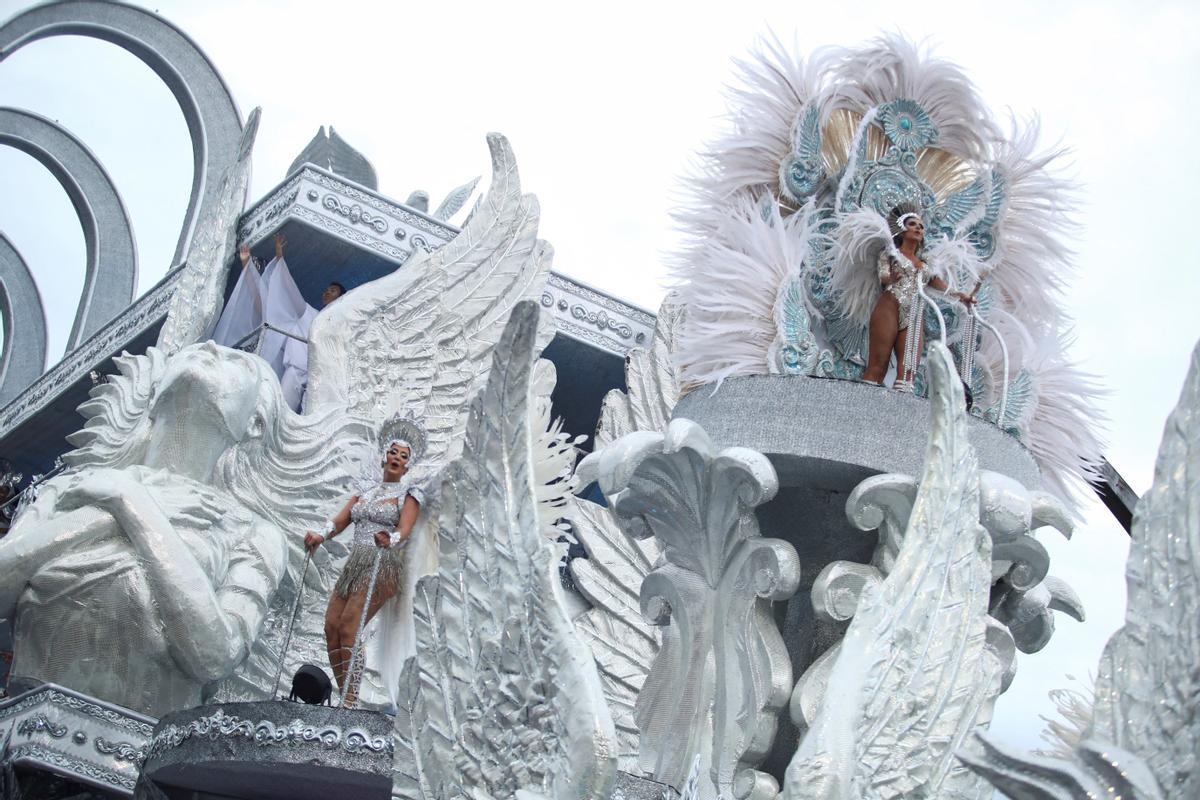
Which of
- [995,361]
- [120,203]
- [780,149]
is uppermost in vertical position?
[120,203]

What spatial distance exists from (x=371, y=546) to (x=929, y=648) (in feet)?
8.59

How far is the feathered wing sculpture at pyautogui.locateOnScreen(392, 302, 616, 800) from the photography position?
7.65 feet

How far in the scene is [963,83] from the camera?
400 cm

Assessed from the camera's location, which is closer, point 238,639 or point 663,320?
point 238,639

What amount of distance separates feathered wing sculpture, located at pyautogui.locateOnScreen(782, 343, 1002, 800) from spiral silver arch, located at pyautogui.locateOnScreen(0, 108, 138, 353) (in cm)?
875

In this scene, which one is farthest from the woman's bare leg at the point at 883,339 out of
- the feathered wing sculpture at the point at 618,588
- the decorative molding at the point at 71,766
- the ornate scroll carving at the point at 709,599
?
the decorative molding at the point at 71,766

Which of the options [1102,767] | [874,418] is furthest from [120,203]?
[1102,767]

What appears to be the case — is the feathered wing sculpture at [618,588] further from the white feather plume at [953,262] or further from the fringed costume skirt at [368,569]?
the white feather plume at [953,262]

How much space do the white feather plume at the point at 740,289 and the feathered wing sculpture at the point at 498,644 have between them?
4.17 ft

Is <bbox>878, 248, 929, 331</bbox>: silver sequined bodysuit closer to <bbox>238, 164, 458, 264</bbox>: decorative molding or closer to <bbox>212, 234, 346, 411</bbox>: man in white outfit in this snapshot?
<bbox>212, 234, 346, 411</bbox>: man in white outfit

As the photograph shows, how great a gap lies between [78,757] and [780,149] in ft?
9.60

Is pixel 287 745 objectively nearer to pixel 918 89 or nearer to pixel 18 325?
pixel 918 89

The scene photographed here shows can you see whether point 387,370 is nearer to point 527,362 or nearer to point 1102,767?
point 527,362

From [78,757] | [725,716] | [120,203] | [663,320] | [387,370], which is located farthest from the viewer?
[120,203]
